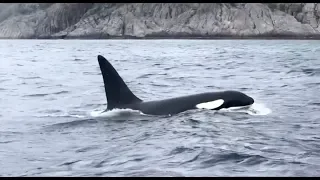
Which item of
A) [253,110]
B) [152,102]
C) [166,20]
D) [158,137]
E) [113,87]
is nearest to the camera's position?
[158,137]

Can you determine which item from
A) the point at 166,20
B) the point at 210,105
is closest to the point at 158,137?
the point at 210,105

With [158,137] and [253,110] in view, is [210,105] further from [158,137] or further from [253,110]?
[158,137]

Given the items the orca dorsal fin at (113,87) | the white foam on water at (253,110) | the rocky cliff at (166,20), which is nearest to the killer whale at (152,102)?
the orca dorsal fin at (113,87)

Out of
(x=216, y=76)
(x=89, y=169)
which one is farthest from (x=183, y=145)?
(x=216, y=76)

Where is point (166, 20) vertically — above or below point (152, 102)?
above

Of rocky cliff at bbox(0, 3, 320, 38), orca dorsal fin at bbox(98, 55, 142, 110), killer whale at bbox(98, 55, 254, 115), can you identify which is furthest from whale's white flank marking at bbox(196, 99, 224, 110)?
rocky cliff at bbox(0, 3, 320, 38)

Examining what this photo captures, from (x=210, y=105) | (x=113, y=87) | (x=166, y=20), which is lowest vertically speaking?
(x=210, y=105)

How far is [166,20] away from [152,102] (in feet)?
135

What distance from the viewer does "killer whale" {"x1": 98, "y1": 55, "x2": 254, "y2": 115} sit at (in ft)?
37.8

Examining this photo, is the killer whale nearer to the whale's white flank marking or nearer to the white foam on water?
the whale's white flank marking

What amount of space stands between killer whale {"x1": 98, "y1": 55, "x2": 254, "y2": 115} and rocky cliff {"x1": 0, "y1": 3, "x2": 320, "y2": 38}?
1160 inches

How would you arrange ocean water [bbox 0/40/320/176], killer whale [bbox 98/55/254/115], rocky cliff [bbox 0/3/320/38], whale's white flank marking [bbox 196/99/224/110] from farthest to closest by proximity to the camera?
rocky cliff [bbox 0/3/320/38], whale's white flank marking [bbox 196/99/224/110], killer whale [bbox 98/55/254/115], ocean water [bbox 0/40/320/176]

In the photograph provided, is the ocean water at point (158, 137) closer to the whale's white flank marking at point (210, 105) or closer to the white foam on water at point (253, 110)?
the white foam on water at point (253, 110)

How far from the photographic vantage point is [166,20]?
52.5 metres
